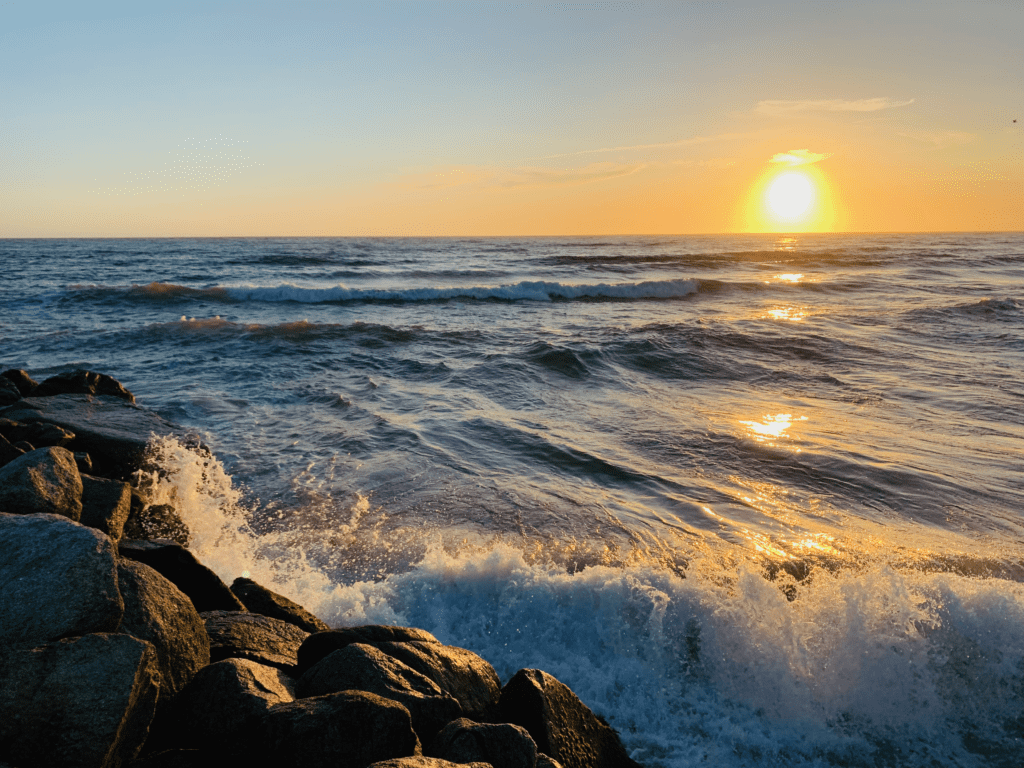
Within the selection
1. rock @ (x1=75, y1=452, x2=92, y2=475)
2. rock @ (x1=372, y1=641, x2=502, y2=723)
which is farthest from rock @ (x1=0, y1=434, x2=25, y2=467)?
rock @ (x1=372, y1=641, x2=502, y2=723)

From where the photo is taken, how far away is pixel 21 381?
810 cm

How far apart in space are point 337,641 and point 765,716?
2337mm

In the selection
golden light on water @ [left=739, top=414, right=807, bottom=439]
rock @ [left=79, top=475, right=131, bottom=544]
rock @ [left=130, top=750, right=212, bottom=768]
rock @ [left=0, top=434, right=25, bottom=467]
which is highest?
rock @ [left=0, top=434, right=25, bottom=467]

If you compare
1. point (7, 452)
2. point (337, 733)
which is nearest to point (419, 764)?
point (337, 733)

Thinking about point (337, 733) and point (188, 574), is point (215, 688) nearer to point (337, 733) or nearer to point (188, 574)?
point (337, 733)

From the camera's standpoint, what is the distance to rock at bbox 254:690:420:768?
2.26 metres

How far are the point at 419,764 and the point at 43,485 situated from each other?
2993 mm

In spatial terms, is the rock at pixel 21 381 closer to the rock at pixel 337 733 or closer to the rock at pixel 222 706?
the rock at pixel 222 706

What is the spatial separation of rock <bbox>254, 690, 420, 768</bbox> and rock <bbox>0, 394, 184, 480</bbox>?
4.80m

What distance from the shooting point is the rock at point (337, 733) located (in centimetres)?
226

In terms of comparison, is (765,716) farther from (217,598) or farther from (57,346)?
(57,346)

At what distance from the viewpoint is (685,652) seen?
3.82 metres

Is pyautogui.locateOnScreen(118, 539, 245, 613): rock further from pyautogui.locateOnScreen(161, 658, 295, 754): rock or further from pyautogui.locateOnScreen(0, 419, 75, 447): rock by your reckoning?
pyautogui.locateOnScreen(0, 419, 75, 447): rock

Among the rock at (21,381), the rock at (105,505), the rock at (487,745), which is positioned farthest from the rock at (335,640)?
the rock at (21,381)
